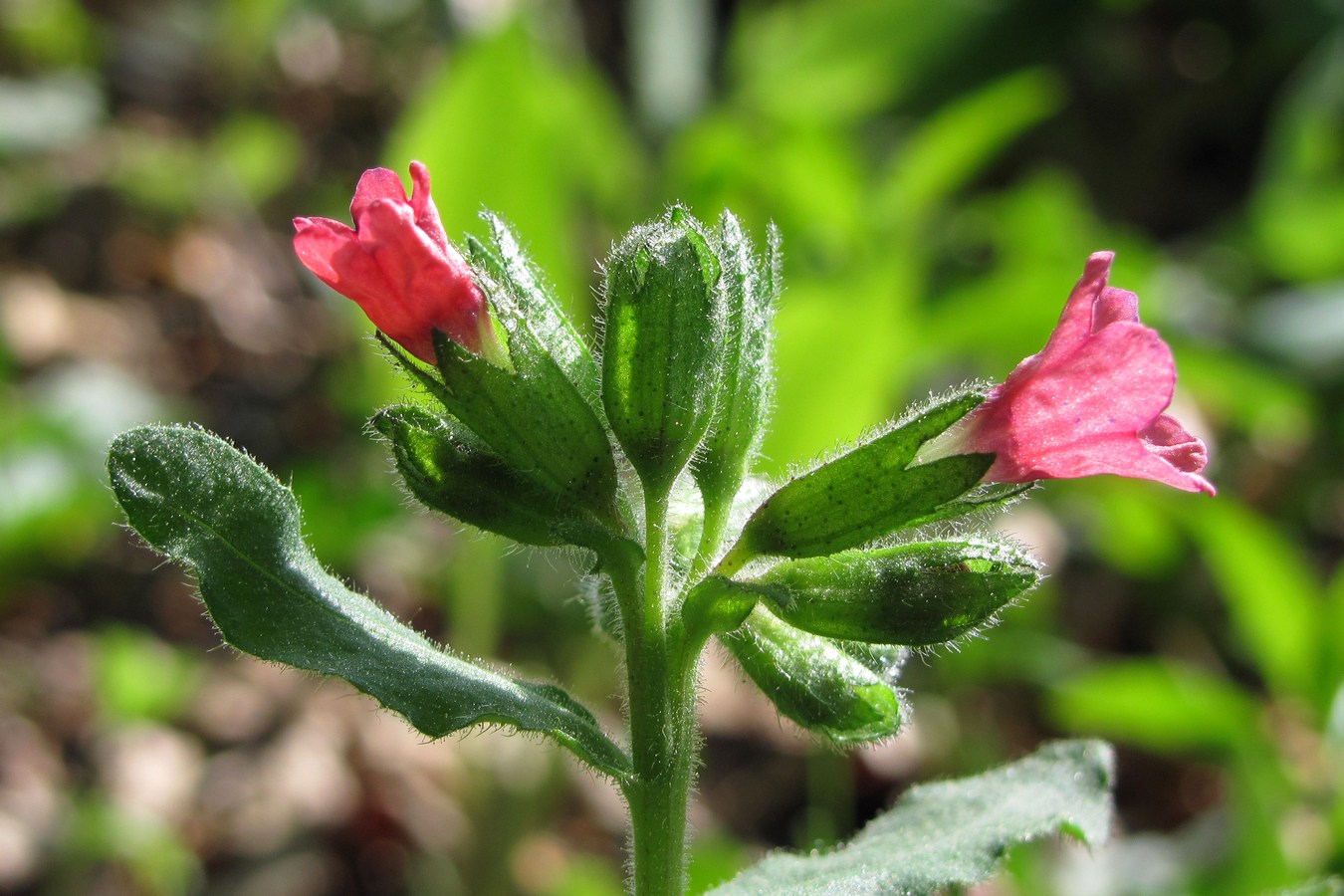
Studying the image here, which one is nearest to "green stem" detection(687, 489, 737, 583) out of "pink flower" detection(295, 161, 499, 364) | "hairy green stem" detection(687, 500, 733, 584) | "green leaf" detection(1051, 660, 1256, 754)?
"hairy green stem" detection(687, 500, 733, 584)

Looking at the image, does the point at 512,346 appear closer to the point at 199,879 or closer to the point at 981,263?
the point at 199,879

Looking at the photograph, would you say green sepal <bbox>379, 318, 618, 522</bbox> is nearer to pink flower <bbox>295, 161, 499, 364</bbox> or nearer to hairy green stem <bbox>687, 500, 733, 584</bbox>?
pink flower <bbox>295, 161, 499, 364</bbox>

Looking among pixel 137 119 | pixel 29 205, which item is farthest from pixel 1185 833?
pixel 137 119

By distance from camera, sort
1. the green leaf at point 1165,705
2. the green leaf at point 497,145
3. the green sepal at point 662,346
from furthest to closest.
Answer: the green leaf at point 497,145
the green leaf at point 1165,705
the green sepal at point 662,346

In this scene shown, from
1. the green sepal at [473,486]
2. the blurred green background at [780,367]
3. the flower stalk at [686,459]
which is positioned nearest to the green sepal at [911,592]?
the flower stalk at [686,459]

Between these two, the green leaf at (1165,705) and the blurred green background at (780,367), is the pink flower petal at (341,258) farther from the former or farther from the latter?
the green leaf at (1165,705)

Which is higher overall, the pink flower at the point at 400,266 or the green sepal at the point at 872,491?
the pink flower at the point at 400,266
